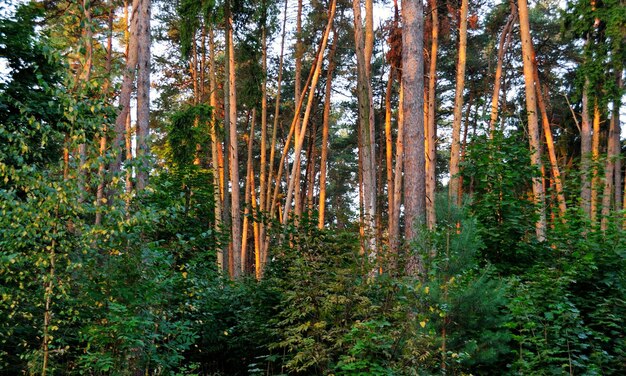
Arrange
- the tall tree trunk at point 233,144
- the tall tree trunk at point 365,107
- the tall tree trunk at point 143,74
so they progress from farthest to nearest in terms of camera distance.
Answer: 1. the tall tree trunk at point 233,144
2. the tall tree trunk at point 365,107
3. the tall tree trunk at point 143,74

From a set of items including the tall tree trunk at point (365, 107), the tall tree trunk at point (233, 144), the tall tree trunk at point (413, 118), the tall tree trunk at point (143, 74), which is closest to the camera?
the tall tree trunk at point (413, 118)

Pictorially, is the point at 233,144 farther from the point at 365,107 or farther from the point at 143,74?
the point at 143,74

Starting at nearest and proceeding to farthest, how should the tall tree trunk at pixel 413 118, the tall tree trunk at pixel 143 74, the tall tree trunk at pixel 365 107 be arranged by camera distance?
the tall tree trunk at pixel 413 118, the tall tree trunk at pixel 143 74, the tall tree trunk at pixel 365 107

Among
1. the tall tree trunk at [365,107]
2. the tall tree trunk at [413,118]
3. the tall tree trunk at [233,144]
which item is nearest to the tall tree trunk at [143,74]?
the tall tree trunk at [233,144]

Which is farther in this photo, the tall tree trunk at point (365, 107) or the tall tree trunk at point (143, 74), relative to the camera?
the tall tree trunk at point (365, 107)

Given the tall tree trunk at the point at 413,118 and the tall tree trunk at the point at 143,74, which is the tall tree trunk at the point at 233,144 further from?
the tall tree trunk at the point at 413,118

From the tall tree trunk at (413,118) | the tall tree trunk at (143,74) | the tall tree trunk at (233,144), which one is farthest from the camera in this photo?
the tall tree trunk at (233,144)

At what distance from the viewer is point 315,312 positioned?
7.00 meters

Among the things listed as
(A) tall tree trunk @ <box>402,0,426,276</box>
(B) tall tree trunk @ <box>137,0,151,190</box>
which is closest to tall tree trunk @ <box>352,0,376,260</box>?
(A) tall tree trunk @ <box>402,0,426,276</box>

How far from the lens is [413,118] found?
30.0 ft

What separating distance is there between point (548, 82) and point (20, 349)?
24.3 meters

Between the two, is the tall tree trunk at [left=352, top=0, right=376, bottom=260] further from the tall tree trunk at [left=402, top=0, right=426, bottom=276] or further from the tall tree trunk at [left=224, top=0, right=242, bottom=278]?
the tall tree trunk at [left=402, top=0, right=426, bottom=276]

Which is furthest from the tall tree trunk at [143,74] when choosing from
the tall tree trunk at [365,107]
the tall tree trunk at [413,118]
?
the tall tree trunk at [365,107]

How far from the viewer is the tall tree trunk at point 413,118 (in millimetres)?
8750
